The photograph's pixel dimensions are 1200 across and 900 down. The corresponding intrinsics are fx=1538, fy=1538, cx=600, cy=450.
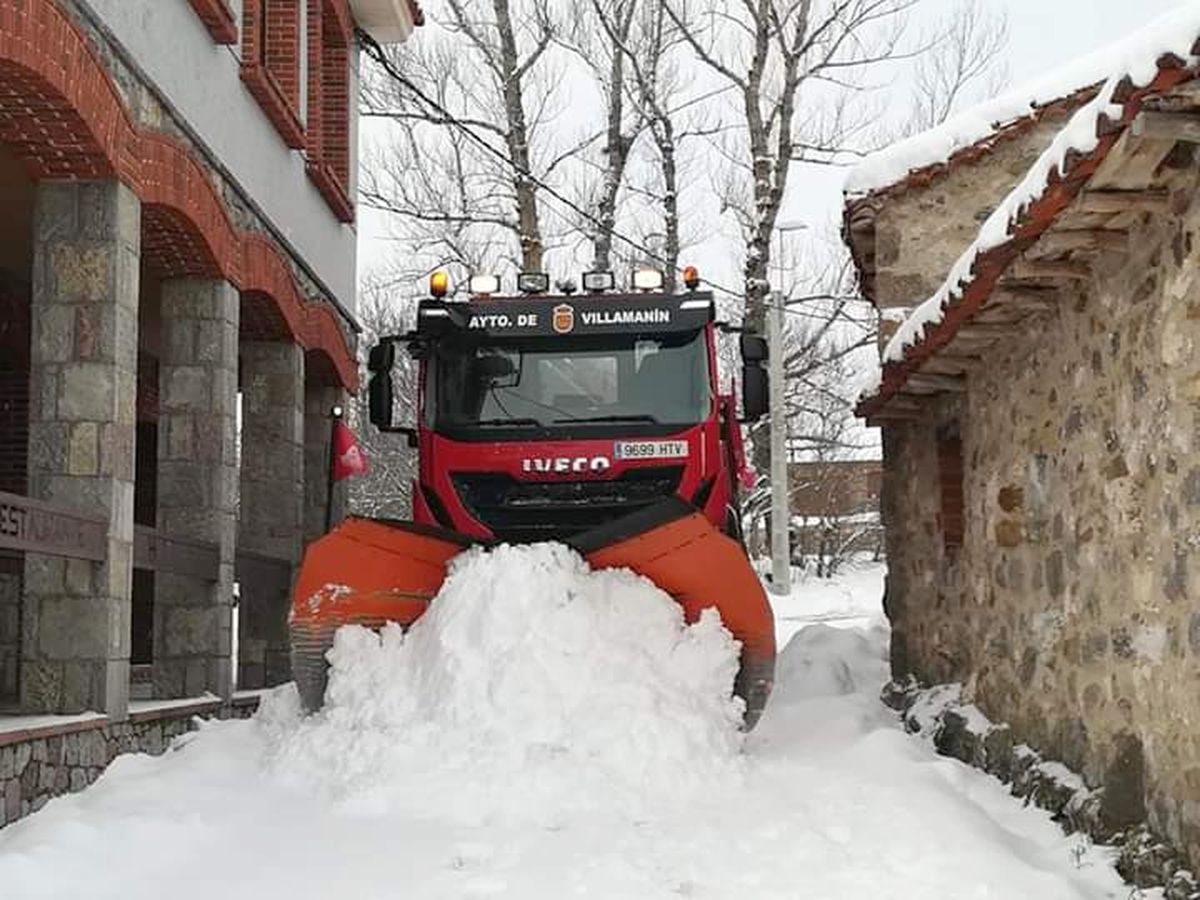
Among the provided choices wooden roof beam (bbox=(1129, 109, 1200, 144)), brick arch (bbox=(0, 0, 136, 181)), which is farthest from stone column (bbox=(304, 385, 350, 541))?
wooden roof beam (bbox=(1129, 109, 1200, 144))

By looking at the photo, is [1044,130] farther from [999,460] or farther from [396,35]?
[396,35]

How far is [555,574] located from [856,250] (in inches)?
221

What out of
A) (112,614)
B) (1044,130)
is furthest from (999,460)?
(112,614)

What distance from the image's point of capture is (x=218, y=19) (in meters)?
9.70

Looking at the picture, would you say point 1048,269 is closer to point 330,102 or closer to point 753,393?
point 753,393

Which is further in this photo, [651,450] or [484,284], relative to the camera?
[484,284]

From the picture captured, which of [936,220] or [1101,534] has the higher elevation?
[936,220]

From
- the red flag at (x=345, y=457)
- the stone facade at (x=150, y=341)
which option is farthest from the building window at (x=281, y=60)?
the red flag at (x=345, y=457)

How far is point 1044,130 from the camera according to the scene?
10602mm

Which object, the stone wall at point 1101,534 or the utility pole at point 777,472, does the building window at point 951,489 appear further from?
the utility pole at point 777,472

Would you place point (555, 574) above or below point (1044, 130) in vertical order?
below

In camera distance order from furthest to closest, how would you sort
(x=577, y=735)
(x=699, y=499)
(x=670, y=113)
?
(x=670, y=113) < (x=699, y=499) < (x=577, y=735)

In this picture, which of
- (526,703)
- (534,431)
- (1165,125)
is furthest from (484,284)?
(1165,125)

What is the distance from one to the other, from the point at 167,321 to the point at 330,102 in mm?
5318
